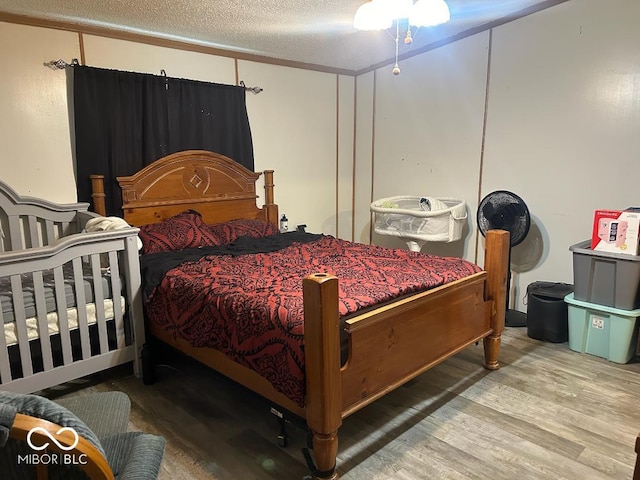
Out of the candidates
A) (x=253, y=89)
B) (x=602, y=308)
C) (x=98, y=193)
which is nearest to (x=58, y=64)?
(x=98, y=193)

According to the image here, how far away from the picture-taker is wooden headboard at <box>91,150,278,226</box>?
11.2ft

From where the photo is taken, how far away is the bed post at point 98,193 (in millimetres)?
3211

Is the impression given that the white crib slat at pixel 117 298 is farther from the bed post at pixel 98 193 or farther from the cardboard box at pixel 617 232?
the cardboard box at pixel 617 232

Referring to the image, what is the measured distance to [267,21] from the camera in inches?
133

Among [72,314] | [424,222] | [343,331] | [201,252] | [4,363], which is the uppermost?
[424,222]

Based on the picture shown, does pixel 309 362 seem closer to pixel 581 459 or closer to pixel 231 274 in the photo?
pixel 231 274

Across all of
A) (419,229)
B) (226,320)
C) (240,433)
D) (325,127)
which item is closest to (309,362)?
(226,320)

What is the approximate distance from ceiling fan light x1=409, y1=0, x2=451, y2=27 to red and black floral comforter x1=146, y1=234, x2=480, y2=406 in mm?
1460

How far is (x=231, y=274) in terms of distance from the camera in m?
2.51

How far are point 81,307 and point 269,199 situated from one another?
7.17ft

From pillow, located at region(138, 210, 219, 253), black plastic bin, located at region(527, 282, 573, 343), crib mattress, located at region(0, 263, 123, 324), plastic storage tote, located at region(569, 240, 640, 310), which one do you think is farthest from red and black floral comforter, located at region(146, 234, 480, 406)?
black plastic bin, located at region(527, 282, 573, 343)

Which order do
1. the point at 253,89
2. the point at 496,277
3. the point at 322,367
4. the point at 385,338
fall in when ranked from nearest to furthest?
the point at 322,367 < the point at 385,338 < the point at 496,277 < the point at 253,89

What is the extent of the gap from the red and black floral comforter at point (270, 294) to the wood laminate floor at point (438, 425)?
26cm

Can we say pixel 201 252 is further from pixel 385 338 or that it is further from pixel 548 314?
pixel 548 314
